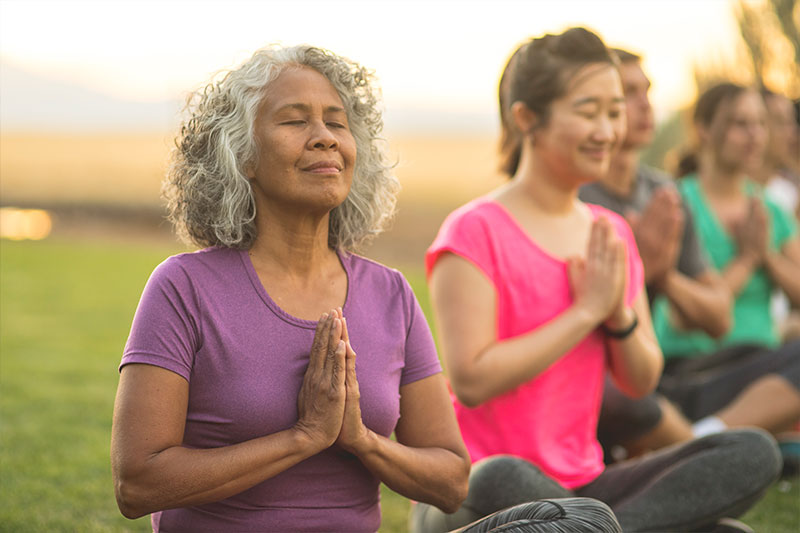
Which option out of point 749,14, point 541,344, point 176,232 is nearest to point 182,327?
point 176,232

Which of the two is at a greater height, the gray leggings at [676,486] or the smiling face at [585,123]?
the smiling face at [585,123]

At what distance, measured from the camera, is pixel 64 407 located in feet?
21.0

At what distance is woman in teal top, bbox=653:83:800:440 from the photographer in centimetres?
470

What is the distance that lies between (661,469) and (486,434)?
588mm

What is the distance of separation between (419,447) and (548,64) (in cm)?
145

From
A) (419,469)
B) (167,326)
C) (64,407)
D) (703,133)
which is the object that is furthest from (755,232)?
(64,407)

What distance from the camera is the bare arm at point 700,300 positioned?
4352 mm

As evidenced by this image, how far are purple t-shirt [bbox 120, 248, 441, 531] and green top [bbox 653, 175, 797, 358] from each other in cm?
295

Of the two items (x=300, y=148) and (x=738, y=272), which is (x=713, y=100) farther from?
(x=300, y=148)

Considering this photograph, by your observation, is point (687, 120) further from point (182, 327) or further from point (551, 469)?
point (182, 327)

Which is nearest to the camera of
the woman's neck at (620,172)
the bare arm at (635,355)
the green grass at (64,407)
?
the bare arm at (635,355)

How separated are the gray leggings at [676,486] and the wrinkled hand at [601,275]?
1.77 ft

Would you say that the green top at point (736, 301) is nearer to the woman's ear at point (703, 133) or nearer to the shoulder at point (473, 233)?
the woman's ear at point (703, 133)

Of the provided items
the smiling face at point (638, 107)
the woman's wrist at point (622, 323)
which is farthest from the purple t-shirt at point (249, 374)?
the smiling face at point (638, 107)
